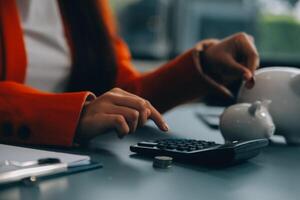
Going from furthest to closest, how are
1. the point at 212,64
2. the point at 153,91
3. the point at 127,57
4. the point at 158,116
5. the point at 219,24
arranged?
the point at 219,24, the point at 127,57, the point at 153,91, the point at 212,64, the point at 158,116

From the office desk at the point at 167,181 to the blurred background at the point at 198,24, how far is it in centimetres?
183

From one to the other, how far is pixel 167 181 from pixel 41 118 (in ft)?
0.93

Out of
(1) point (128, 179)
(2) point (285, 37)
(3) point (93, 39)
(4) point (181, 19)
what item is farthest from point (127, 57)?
(2) point (285, 37)

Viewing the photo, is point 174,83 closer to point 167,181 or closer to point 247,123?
point 247,123

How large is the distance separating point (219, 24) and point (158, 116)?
188 centimetres

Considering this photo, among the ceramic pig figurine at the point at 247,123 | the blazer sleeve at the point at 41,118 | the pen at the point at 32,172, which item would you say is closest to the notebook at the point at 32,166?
the pen at the point at 32,172

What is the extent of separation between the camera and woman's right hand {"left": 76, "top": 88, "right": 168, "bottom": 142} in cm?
69

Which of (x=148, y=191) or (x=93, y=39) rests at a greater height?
(x=93, y=39)

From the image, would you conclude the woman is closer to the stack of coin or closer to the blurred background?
the stack of coin

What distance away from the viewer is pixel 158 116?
71 cm

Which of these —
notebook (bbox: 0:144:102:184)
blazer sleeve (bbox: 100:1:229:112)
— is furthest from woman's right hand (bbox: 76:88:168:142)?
blazer sleeve (bbox: 100:1:229:112)

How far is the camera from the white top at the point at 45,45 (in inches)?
48.8

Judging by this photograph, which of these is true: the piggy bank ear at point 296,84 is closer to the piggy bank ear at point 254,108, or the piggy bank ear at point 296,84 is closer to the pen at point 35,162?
the piggy bank ear at point 254,108

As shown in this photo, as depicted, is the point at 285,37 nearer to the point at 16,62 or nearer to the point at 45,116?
the point at 16,62
